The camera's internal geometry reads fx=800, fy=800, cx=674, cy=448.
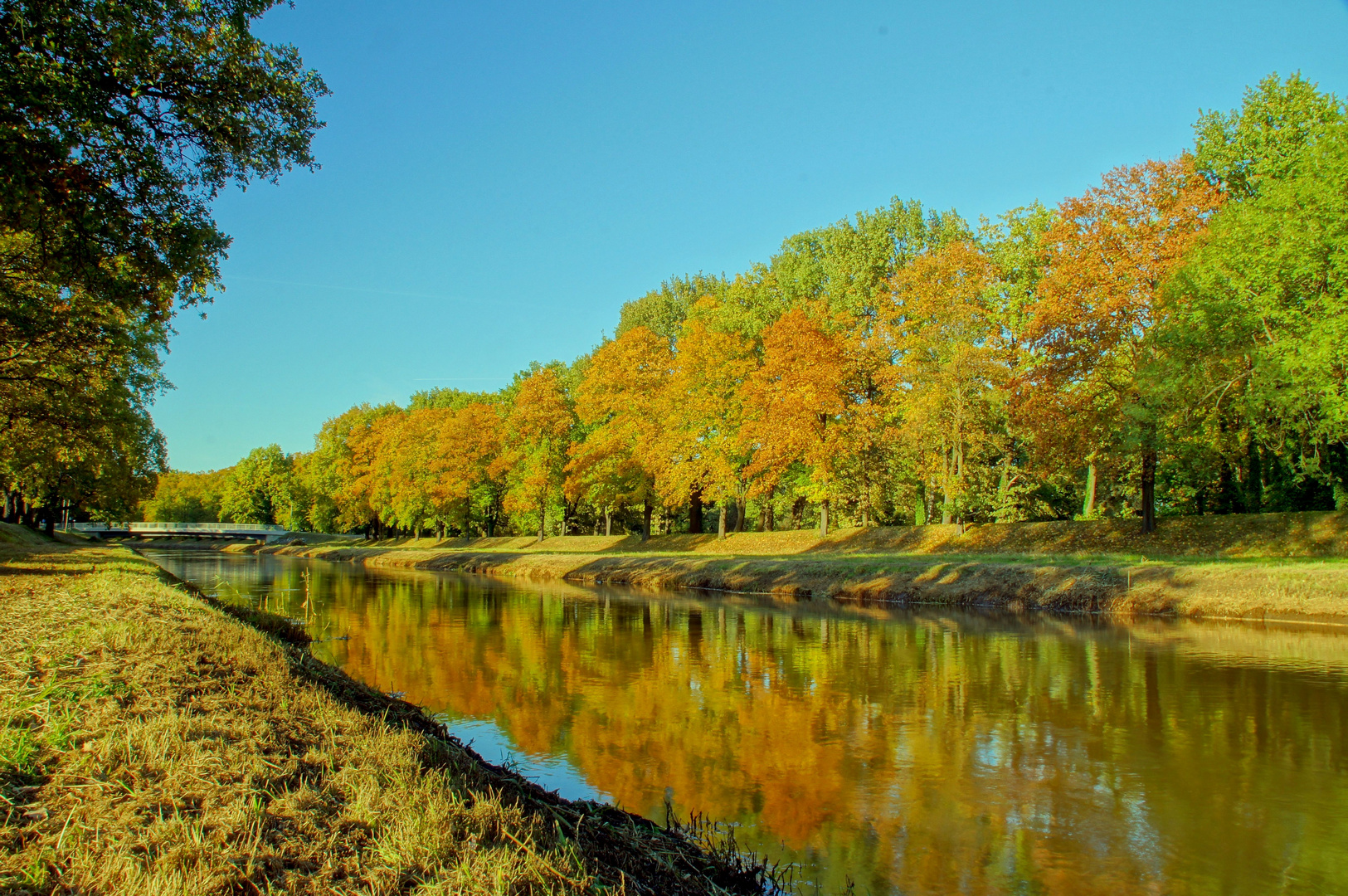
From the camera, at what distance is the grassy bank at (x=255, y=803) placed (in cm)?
366

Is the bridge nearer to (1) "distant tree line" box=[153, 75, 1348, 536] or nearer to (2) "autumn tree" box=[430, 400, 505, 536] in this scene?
(2) "autumn tree" box=[430, 400, 505, 536]

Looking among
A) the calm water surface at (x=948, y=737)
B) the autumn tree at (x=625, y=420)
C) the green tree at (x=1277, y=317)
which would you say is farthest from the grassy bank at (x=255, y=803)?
the autumn tree at (x=625, y=420)

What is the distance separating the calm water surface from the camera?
6094 mm

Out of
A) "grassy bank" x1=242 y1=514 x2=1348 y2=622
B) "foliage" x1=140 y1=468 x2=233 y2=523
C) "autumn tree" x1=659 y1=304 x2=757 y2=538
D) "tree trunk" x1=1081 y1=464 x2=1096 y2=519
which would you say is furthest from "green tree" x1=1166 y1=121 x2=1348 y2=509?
"foliage" x1=140 y1=468 x2=233 y2=523

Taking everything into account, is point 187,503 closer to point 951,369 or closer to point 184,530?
point 184,530

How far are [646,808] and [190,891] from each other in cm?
436

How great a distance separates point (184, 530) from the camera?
362 feet

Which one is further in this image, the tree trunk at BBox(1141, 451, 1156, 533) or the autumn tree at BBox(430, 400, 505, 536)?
the autumn tree at BBox(430, 400, 505, 536)

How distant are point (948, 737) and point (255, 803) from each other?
7570mm

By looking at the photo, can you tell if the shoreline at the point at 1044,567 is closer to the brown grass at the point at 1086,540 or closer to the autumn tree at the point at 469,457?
the brown grass at the point at 1086,540

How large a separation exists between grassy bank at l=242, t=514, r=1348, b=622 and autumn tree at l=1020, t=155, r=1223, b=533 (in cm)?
292

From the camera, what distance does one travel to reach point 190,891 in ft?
11.1

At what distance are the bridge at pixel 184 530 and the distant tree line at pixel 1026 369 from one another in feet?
204

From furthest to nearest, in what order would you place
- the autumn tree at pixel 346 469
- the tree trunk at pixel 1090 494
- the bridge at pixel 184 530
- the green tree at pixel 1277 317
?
1. the bridge at pixel 184 530
2. the autumn tree at pixel 346 469
3. the tree trunk at pixel 1090 494
4. the green tree at pixel 1277 317
